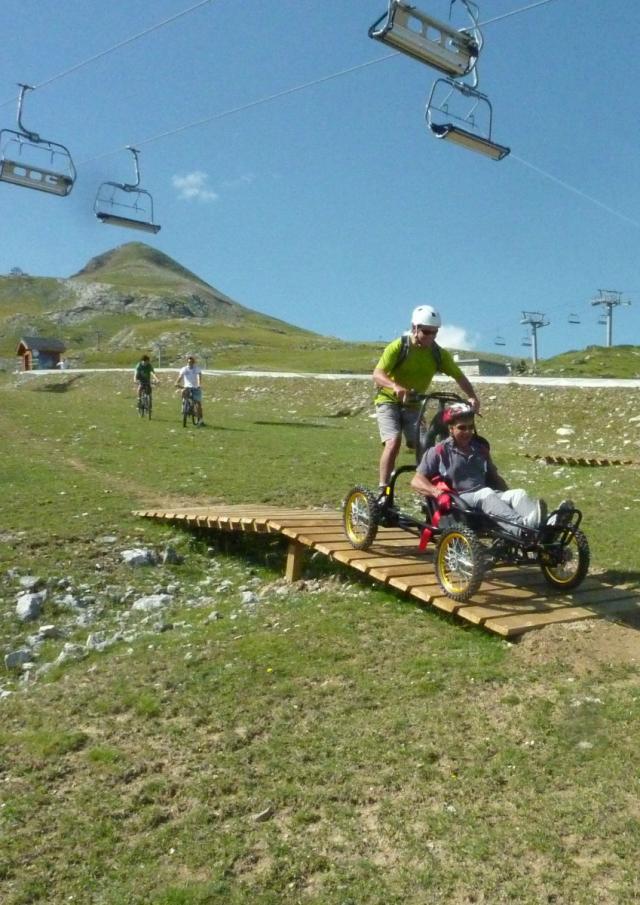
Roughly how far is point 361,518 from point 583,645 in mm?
2935

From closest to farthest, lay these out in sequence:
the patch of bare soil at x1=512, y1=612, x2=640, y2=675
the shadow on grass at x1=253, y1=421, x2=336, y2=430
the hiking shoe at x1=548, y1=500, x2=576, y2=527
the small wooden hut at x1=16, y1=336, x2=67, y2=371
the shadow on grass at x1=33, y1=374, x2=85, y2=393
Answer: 1. the patch of bare soil at x1=512, y1=612, x2=640, y2=675
2. the hiking shoe at x1=548, y1=500, x2=576, y2=527
3. the shadow on grass at x1=253, y1=421, x2=336, y2=430
4. the shadow on grass at x1=33, y1=374, x2=85, y2=393
5. the small wooden hut at x1=16, y1=336, x2=67, y2=371

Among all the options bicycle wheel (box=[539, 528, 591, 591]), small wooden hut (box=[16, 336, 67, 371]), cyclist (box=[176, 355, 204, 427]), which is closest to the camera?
bicycle wheel (box=[539, 528, 591, 591])

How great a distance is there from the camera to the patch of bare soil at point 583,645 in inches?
225

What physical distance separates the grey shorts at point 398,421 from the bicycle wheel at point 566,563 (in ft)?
6.05

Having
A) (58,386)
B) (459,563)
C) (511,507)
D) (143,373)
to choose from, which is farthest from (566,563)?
(58,386)

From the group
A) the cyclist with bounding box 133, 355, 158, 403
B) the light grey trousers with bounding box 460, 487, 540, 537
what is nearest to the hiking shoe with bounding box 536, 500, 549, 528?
the light grey trousers with bounding box 460, 487, 540, 537

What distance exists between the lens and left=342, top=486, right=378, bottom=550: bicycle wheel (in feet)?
26.6

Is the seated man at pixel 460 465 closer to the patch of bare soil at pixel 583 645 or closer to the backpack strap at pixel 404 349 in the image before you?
the backpack strap at pixel 404 349

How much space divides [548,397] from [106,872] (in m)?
26.8

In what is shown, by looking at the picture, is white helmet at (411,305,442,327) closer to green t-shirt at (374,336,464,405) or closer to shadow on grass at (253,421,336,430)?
green t-shirt at (374,336,464,405)

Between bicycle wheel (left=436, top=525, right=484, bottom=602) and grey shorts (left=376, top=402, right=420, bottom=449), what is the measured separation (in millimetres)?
1527

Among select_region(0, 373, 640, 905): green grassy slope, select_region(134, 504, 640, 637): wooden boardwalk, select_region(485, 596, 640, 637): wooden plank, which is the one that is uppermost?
select_region(134, 504, 640, 637): wooden boardwalk

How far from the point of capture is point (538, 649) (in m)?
5.89

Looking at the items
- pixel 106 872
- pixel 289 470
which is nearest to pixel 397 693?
pixel 106 872
